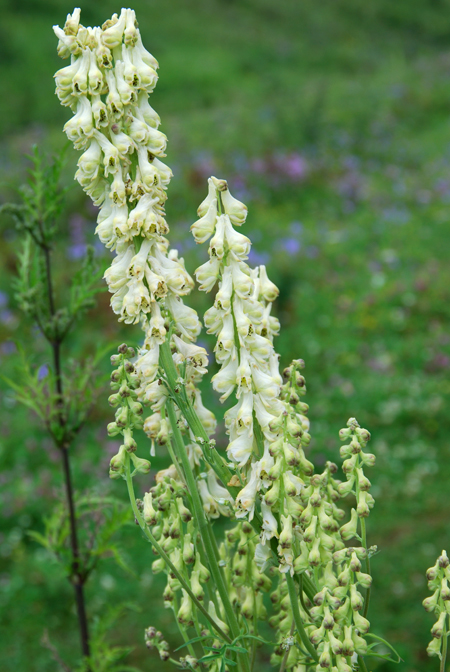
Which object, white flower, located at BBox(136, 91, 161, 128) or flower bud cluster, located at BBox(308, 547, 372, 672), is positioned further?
white flower, located at BBox(136, 91, 161, 128)

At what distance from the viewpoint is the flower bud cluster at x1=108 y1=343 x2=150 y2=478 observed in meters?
1.36

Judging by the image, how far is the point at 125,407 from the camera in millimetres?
1381

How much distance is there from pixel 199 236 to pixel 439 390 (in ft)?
18.3

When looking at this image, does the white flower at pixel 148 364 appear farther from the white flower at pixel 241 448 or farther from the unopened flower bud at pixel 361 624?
the unopened flower bud at pixel 361 624

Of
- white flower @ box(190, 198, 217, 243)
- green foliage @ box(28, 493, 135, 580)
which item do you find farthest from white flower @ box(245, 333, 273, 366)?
green foliage @ box(28, 493, 135, 580)

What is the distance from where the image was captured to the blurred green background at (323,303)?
471 cm

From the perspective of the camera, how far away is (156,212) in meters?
1.34

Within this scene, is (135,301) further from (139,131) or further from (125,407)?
(139,131)

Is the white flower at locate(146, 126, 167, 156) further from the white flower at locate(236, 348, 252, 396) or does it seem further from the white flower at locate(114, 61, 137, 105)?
the white flower at locate(236, 348, 252, 396)

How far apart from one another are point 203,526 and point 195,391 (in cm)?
29

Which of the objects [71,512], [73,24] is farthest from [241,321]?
[71,512]

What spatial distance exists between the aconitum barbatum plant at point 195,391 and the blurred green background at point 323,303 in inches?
27.9

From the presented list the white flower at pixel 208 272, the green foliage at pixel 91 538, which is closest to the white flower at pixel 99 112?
the white flower at pixel 208 272

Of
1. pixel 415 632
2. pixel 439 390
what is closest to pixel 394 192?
pixel 439 390
